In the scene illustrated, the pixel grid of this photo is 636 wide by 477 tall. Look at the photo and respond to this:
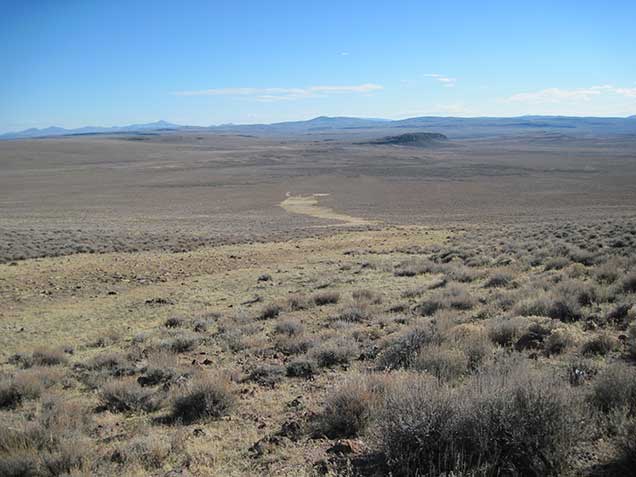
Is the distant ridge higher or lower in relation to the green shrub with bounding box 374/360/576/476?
higher

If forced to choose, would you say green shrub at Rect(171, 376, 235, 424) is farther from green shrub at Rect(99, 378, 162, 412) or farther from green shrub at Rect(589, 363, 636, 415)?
green shrub at Rect(589, 363, 636, 415)

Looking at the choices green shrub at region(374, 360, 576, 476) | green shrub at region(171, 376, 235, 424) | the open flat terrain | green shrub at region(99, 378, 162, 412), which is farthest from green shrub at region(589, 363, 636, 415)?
green shrub at region(99, 378, 162, 412)

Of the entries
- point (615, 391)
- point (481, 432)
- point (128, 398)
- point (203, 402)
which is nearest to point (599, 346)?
point (615, 391)

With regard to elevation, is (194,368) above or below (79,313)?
above

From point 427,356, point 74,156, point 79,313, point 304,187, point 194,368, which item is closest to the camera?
point 427,356

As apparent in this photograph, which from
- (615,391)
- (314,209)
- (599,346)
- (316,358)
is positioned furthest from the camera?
(314,209)

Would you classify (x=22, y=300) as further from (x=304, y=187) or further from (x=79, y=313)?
(x=304, y=187)

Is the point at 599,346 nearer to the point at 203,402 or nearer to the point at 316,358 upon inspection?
the point at 316,358

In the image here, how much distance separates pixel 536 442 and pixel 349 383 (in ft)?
6.72

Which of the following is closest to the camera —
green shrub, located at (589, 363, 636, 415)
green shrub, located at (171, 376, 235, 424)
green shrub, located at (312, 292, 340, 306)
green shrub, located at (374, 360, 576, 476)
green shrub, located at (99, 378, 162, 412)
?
green shrub, located at (374, 360, 576, 476)

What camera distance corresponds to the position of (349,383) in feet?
16.9

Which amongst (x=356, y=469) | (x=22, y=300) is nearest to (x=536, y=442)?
(x=356, y=469)

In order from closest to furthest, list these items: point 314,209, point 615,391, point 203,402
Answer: point 615,391
point 203,402
point 314,209

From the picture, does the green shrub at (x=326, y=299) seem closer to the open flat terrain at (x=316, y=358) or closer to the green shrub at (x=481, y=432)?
the open flat terrain at (x=316, y=358)
